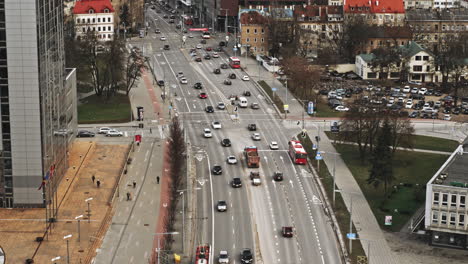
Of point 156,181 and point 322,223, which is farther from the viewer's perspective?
point 156,181

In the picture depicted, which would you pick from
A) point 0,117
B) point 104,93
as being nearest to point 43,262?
point 0,117

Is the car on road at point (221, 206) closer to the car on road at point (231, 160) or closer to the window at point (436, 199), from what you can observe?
the car on road at point (231, 160)

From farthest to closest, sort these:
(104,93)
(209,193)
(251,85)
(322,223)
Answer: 1. (251,85)
2. (104,93)
3. (209,193)
4. (322,223)

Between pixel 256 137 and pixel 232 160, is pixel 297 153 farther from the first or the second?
pixel 256 137

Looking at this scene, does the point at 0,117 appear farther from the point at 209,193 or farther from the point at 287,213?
the point at 287,213

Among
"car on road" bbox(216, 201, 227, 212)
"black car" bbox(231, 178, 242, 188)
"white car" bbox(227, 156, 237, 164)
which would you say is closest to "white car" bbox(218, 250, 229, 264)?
"car on road" bbox(216, 201, 227, 212)

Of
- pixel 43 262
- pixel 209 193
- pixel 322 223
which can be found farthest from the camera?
pixel 209 193

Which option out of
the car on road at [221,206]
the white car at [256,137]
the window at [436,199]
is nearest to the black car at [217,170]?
the car on road at [221,206]
